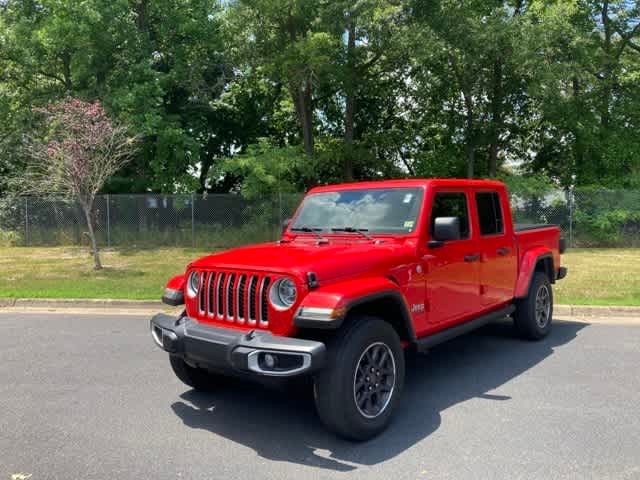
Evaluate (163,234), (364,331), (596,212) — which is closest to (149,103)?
(163,234)

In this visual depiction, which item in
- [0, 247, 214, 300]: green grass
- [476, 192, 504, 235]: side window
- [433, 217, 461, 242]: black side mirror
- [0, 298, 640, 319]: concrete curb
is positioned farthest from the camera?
[0, 247, 214, 300]: green grass

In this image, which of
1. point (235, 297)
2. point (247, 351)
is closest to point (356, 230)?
point (235, 297)

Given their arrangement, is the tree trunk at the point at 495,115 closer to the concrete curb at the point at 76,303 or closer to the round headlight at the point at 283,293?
the concrete curb at the point at 76,303

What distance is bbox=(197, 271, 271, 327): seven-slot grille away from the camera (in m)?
4.02

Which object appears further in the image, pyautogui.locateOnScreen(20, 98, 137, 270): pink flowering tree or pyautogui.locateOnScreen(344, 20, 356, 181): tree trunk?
pyautogui.locateOnScreen(344, 20, 356, 181): tree trunk

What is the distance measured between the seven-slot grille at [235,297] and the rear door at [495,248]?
258 cm

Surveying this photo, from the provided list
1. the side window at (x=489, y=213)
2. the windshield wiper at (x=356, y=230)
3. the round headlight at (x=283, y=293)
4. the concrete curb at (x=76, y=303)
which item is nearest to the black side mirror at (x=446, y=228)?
the windshield wiper at (x=356, y=230)

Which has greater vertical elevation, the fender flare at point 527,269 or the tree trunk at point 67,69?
the tree trunk at point 67,69

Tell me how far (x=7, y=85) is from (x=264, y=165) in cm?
1075

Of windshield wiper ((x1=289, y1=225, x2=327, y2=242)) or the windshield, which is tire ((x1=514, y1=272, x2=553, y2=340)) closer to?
the windshield

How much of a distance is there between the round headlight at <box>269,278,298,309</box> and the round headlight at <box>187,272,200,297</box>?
2.90 feet

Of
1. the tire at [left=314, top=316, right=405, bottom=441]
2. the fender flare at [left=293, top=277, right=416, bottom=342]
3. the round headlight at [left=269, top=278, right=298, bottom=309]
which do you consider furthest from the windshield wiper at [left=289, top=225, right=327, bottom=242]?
the tire at [left=314, top=316, right=405, bottom=441]

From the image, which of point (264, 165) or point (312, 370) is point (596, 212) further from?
point (312, 370)

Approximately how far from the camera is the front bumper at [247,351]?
142 inches
